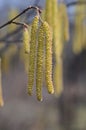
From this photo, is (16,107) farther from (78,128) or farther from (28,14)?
(28,14)

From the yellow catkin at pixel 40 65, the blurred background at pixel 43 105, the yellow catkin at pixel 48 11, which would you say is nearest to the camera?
the yellow catkin at pixel 40 65

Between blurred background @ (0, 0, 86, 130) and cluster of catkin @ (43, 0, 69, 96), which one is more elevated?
cluster of catkin @ (43, 0, 69, 96)

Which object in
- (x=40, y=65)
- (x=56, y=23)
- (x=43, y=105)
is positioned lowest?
(x=43, y=105)

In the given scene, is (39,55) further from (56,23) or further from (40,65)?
(56,23)

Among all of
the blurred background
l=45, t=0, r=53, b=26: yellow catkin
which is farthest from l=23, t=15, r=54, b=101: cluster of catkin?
the blurred background

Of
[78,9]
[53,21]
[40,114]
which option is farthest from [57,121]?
[53,21]

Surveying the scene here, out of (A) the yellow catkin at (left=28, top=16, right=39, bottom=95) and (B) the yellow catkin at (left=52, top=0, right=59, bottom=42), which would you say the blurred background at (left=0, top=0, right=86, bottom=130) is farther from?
(A) the yellow catkin at (left=28, top=16, right=39, bottom=95)

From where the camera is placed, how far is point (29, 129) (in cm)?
585

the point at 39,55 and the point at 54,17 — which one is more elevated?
the point at 54,17

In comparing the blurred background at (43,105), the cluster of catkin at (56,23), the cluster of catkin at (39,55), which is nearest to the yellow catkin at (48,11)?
the cluster of catkin at (56,23)

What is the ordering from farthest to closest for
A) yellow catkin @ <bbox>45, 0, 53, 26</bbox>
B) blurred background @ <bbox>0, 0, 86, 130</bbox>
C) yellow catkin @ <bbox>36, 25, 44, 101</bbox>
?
blurred background @ <bbox>0, 0, 86, 130</bbox> < yellow catkin @ <bbox>45, 0, 53, 26</bbox> < yellow catkin @ <bbox>36, 25, 44, 101</bbox>

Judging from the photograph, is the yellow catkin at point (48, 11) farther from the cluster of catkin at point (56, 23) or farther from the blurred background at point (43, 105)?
the blurred background at point (43, 105)

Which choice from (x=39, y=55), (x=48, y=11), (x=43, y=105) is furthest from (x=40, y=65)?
(x=43, y=105)

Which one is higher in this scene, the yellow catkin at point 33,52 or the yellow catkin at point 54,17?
the yellow catkin at point 54,17
